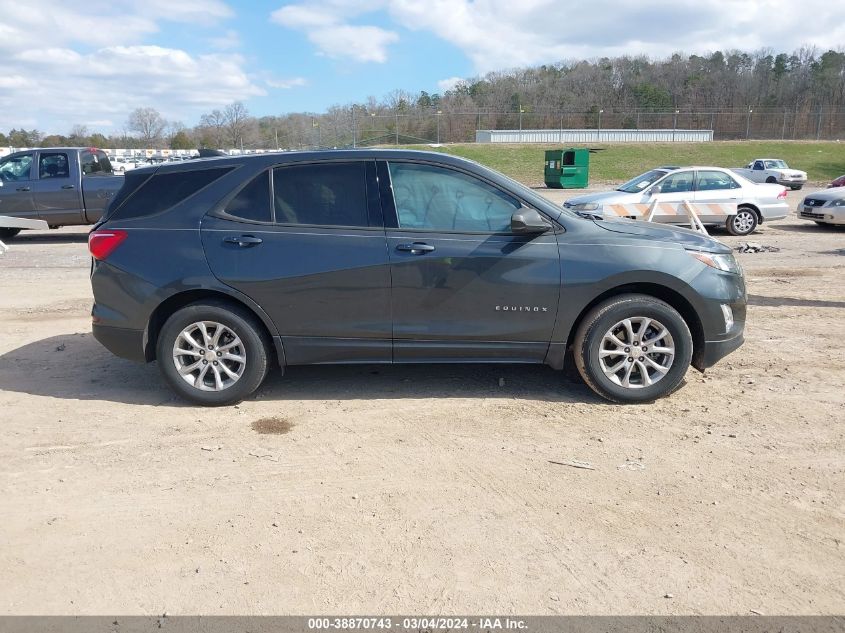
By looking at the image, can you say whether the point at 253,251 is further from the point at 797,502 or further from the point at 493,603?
the point at 797,502

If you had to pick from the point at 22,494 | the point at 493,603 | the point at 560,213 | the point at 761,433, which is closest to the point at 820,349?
the point at 761,433

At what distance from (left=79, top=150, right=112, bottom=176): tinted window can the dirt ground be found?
1000cm

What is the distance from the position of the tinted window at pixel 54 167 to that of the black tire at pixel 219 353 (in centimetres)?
1154

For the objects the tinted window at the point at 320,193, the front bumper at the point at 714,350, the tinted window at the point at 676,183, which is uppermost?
the tinted window at the point at 676,183

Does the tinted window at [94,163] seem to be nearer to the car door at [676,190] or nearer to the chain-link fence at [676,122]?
the car door at [676,190]

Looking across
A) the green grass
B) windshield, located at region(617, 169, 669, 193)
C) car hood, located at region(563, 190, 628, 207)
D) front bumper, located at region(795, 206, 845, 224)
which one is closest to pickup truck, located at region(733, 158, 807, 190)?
the green grass

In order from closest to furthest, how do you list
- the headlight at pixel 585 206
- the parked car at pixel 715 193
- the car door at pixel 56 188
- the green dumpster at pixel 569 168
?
the headlight at pixel 585 206 < the car door at pixel 56 188 < the parked car at pixel 715 193 < the green dumpster at pixel 569 168

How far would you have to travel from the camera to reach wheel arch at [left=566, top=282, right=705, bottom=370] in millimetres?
4961

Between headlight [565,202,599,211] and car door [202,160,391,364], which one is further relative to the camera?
headlight [565,202,599,211]

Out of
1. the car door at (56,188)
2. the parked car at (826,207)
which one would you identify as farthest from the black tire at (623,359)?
the parked car at (826,207)

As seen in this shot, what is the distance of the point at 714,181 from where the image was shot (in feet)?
49.8

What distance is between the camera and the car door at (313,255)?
4.88 metres

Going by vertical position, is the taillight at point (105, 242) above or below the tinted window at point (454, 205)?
below

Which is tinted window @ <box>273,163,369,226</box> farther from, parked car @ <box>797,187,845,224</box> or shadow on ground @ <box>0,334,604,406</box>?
parked car @ <box>797,187,845,224</box>
